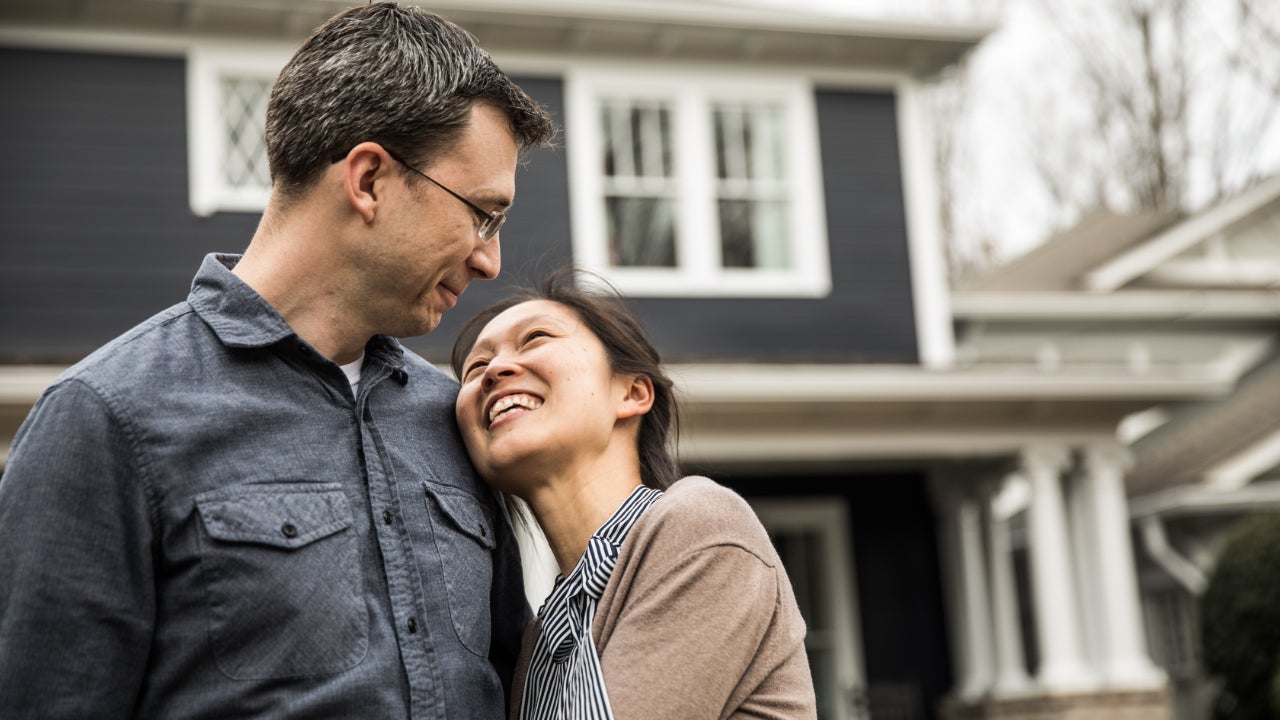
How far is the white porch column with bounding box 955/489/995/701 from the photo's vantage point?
12.2 m

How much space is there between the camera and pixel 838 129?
39.4ft

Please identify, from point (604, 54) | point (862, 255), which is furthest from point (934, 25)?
point (604, 54)

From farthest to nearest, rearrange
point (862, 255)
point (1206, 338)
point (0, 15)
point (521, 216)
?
point (1206, 338) < point (862, 255) < point (521, 216) < point (0, 15)

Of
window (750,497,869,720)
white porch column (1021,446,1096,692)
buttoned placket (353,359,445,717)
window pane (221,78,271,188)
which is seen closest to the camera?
buttoned placket (353,359,445,717)

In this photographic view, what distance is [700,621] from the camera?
235cm

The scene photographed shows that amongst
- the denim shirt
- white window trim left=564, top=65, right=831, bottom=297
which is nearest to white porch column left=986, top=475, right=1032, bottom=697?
white window trim left=564, top=65, right=831, bottom=297

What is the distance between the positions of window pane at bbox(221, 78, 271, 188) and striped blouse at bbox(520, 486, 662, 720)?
8.60m

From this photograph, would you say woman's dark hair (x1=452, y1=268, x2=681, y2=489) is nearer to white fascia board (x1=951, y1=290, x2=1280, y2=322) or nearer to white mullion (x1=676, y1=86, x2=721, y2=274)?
white mullion (x1=676, y1=86, x2=721, y2=274)

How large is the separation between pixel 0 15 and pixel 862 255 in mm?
6542

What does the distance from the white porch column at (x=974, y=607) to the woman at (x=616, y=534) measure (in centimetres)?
978

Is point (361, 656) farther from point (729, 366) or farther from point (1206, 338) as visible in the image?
point (1206, 338)

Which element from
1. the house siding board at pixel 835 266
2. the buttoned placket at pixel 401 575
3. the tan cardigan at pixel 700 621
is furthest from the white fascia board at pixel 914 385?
the buttoned placket at pixel 401 575

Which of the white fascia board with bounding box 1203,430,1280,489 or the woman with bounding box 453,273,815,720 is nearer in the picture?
the woman with bounding box 453,273,815,720

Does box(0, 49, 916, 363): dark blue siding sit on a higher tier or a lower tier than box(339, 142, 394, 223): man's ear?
higher
